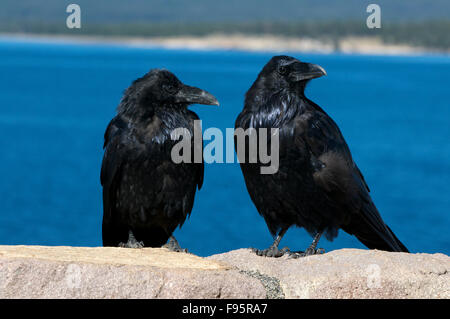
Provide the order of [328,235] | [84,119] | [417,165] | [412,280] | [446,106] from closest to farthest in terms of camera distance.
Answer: [412,280] → [328,235] → [417,165] → [84,119] → [446,106]

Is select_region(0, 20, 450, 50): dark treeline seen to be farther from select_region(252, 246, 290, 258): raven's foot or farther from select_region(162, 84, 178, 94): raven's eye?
select_region(252, 246, 290, 258): raven's foot

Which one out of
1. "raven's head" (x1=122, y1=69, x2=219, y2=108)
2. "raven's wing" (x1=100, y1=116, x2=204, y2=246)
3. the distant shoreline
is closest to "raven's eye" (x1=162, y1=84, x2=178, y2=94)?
"raven's head" (x1=122, y1=69, x2=219, y2=108)

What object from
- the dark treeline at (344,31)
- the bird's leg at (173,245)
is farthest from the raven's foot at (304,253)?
the dark treeline at (344,31)

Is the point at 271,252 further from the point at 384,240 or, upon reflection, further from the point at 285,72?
the point at 285,72

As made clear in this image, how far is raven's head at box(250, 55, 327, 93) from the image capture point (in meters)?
6.48

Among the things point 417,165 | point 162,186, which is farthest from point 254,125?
point 417,165

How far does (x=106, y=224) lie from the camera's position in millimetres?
7000

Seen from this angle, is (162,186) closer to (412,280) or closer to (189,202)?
(189,202)

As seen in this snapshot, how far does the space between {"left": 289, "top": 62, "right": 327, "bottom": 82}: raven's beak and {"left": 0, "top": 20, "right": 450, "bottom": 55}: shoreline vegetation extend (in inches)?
4391

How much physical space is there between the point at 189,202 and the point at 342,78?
97.4m

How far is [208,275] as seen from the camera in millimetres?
4980

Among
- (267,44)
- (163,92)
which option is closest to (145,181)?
(163,92)

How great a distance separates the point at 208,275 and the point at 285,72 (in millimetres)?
2079

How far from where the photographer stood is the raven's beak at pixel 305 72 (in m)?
6.45
